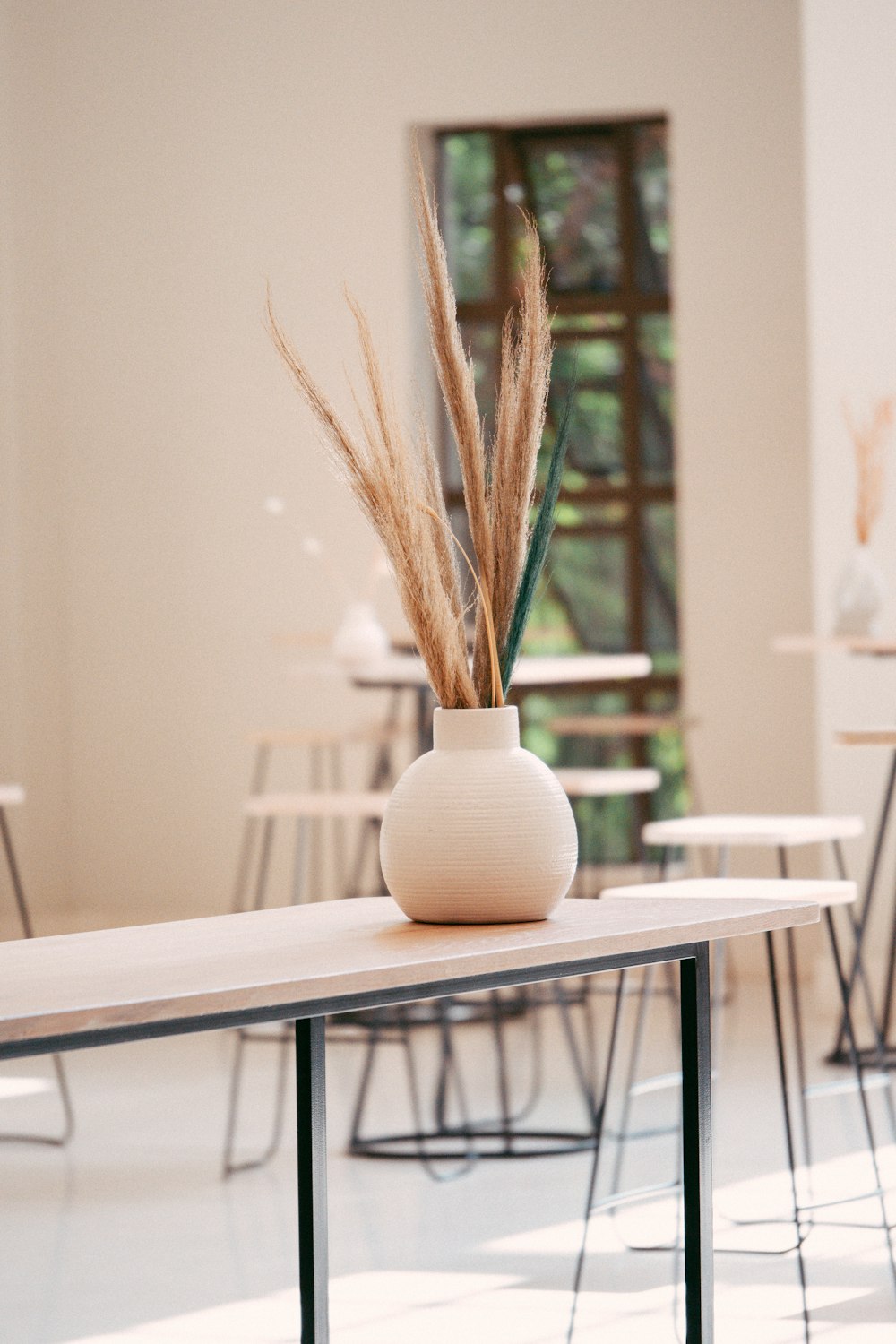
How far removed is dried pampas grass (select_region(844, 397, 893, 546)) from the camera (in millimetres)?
5281

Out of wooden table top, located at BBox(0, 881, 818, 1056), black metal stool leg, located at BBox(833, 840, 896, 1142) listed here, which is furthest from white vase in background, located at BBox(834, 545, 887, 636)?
wooden table top, located at BBox(0, 881, 818, 1056)

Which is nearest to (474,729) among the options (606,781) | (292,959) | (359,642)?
(292,959)

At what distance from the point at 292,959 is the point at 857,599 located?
3644 mm

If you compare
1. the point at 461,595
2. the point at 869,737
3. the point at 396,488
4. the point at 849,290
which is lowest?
the point at 869,737

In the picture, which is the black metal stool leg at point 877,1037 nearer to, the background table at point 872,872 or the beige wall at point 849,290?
the background table at point 872,872

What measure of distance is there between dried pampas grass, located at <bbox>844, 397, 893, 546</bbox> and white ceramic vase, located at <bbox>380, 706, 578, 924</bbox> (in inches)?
137

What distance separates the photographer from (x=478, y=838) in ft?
6.37

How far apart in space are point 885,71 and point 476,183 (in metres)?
2.00

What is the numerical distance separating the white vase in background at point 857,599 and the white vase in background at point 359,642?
3.97 ft

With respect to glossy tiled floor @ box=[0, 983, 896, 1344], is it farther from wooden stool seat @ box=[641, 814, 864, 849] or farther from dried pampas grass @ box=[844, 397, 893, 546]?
dried pampas grass @ box=[844, 397, 893, 546]

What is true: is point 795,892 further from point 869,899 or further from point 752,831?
point 869,899

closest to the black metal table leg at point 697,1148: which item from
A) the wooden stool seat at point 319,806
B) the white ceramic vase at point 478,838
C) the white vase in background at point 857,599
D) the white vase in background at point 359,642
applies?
the white ceramic vase at point 478,838

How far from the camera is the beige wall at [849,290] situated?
5641 millimetres

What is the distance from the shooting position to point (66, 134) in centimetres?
732
